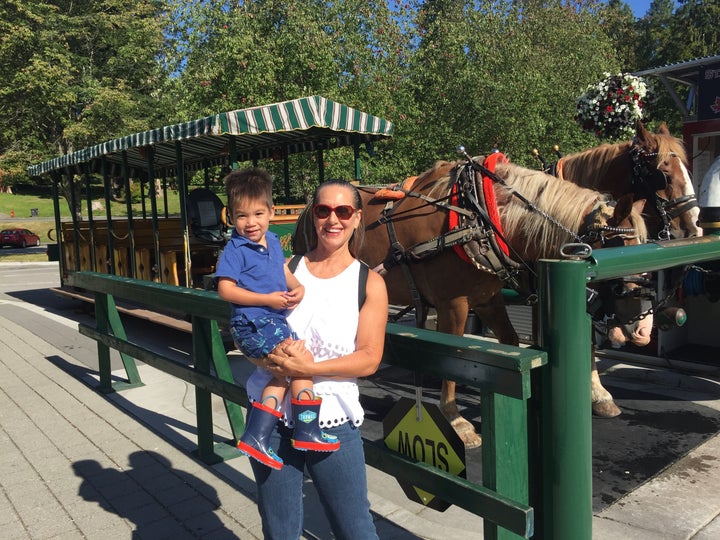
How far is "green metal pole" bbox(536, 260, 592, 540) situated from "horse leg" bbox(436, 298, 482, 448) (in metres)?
2.16

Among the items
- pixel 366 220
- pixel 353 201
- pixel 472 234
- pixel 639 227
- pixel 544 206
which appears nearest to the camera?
pixel 353 201

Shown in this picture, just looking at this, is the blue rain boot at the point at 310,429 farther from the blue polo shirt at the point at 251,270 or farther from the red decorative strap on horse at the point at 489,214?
the red decorative strap on horse at the point at 489,214

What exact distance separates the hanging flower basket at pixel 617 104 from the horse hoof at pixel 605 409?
3.20 meters

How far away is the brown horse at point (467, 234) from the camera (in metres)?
3.53

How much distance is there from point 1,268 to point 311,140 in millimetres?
18804

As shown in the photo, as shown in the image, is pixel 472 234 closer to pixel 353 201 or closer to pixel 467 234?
pixel 467 234

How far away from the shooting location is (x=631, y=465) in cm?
389

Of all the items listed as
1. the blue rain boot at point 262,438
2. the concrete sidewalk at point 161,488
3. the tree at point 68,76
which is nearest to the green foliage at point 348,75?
the tree at point 68,76

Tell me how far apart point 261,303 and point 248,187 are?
0.46 m

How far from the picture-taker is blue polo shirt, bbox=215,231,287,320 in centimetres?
211

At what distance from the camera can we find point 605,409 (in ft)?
15.6

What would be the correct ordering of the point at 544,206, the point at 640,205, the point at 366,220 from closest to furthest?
the point at 544,206
the point at 640,205
the point at 366,220

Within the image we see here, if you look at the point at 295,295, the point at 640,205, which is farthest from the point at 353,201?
the point at 640,205

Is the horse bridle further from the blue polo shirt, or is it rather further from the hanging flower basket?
the blue polo shirt
